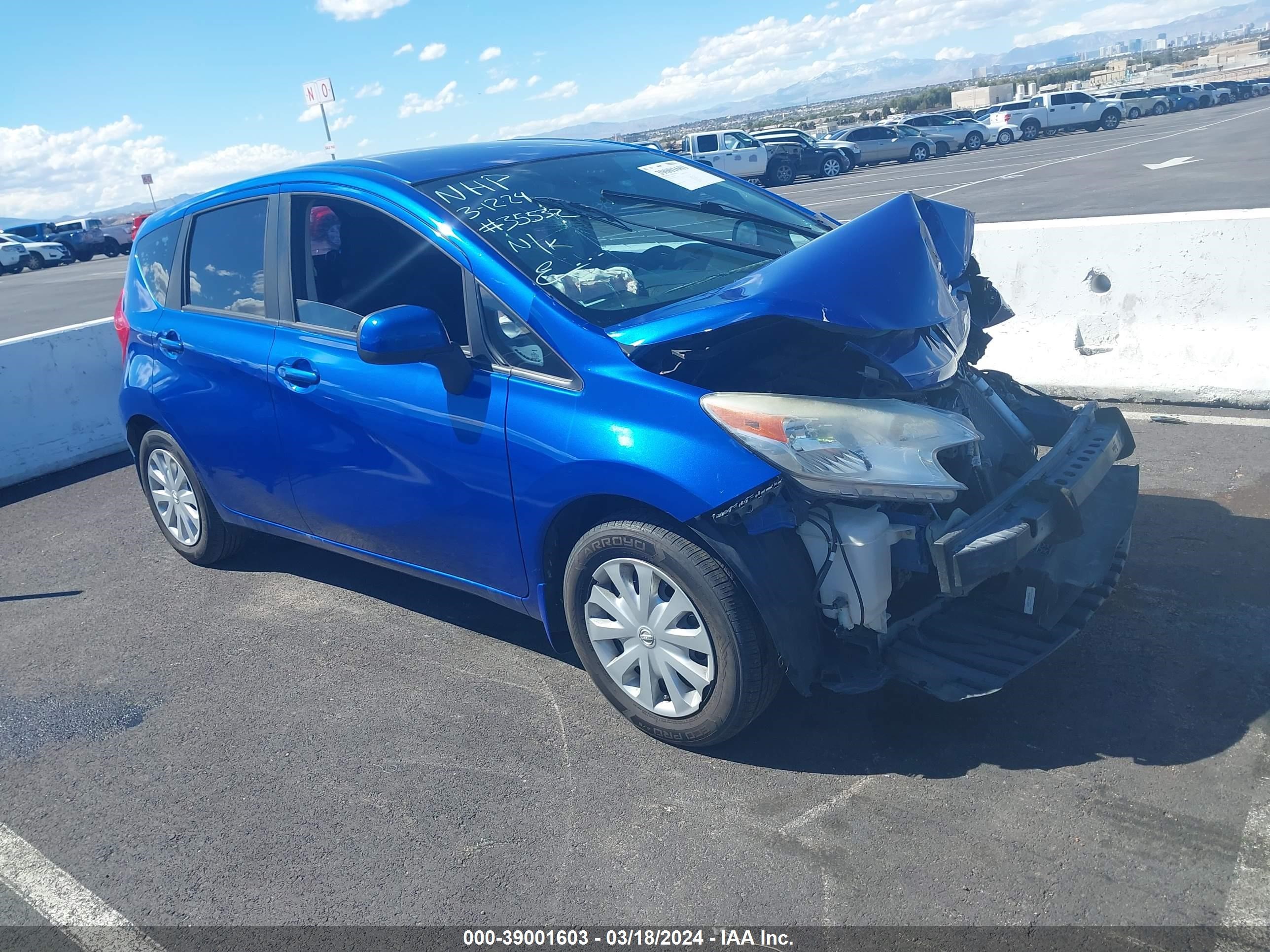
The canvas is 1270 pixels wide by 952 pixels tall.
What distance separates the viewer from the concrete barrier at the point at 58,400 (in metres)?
7.62

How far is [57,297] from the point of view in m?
24.9

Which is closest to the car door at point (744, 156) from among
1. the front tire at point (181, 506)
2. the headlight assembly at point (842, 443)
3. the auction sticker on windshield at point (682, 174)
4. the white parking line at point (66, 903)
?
the auction sticker on windshield at point (682, 174)

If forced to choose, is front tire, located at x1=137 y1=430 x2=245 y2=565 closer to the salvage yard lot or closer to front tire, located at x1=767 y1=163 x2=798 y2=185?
the salvage yard lot

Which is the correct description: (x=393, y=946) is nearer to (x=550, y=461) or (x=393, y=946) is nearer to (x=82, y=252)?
(x=550, y=461)

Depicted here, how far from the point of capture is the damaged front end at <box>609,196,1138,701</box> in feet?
9.95

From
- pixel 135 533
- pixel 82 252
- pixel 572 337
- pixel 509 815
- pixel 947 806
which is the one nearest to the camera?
pixel 947 806

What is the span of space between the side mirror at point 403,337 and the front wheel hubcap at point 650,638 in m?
0.93

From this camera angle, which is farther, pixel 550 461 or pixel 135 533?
pixel 135 533

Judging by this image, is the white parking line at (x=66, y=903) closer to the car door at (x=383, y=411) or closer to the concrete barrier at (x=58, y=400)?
the car door at (x=383, y=411)

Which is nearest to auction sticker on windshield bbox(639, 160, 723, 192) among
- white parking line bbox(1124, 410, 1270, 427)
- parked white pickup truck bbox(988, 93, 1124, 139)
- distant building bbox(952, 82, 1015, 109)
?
white parking line bbox(1124, 410, 1270, 427)

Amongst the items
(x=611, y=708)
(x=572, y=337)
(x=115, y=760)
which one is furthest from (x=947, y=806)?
(x=115, y=760)

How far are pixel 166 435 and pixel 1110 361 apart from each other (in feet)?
17.5

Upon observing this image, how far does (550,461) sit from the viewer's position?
3.38 metres

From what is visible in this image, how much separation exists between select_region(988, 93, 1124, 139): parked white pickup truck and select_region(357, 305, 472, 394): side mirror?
44.9m
